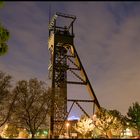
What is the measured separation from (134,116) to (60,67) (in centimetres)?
3933

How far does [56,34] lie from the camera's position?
71.3 m

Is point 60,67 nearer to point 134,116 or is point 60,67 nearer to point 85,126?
point 85,126

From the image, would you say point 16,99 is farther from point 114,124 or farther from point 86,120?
point 114,124

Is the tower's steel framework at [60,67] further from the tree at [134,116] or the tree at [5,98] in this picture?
the tree at [134,116]

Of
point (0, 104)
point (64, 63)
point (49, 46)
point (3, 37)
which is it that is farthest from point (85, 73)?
point (3, 37)

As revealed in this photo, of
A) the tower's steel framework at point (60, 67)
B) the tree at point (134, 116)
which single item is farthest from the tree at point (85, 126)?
the tree at point (134, 116)

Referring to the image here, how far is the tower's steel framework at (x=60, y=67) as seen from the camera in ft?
213

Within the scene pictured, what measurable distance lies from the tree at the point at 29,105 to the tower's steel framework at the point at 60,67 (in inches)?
167

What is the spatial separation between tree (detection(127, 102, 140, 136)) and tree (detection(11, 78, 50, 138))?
150 ft

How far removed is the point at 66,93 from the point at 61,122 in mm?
6587

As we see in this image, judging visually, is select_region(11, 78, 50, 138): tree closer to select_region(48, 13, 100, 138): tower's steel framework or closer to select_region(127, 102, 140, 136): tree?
select_region(48, 13, 100, 138): tower's steel framework

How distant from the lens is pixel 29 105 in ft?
187

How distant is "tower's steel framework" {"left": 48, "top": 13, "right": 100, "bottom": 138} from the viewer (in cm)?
6494

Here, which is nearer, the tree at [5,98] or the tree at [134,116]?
the tree at [5,98]
